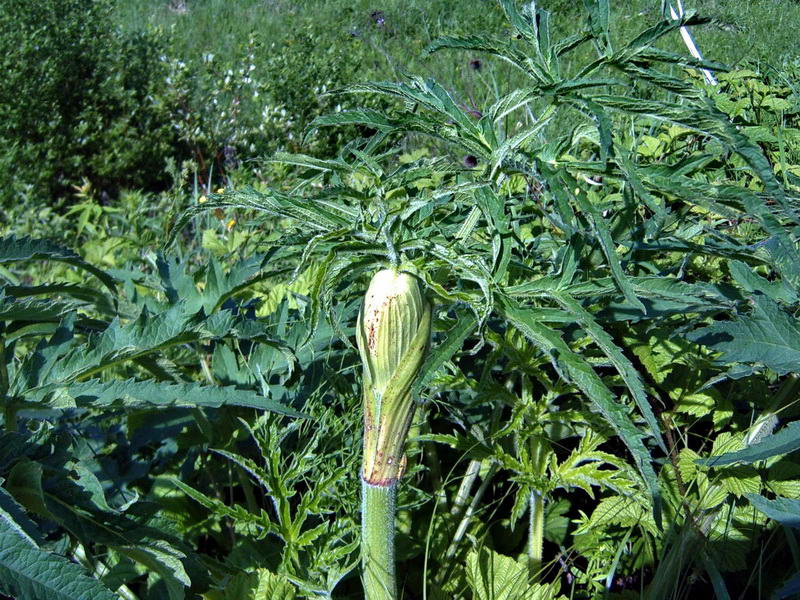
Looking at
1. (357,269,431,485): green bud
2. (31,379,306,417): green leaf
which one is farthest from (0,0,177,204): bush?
(357,269,431,485): green bud

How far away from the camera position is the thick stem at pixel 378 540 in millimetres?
1214

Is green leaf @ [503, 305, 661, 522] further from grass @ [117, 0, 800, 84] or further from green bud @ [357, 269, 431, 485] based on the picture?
grass @ [117, 0, 800, 84]

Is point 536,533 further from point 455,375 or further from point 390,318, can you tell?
point 390,318

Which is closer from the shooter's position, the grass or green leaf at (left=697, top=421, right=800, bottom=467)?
green leaf at (left=697, top=421, right=800, bottom=467)

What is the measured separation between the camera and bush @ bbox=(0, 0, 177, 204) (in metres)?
4.45

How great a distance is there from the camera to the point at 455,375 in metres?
1.55

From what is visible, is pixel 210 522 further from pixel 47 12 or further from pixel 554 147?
pixel 47 12

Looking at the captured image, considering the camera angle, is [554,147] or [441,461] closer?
[554,147]

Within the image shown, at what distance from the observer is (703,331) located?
4.08ft

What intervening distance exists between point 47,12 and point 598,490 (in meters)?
4.37

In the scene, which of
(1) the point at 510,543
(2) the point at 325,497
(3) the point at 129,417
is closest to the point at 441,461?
(1) the point at 510,543

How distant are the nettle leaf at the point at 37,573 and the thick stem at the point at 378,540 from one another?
1.33ft

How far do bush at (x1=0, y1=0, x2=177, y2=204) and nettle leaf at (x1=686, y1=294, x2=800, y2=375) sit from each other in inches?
153

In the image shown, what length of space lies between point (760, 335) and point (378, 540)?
670 millimetres
